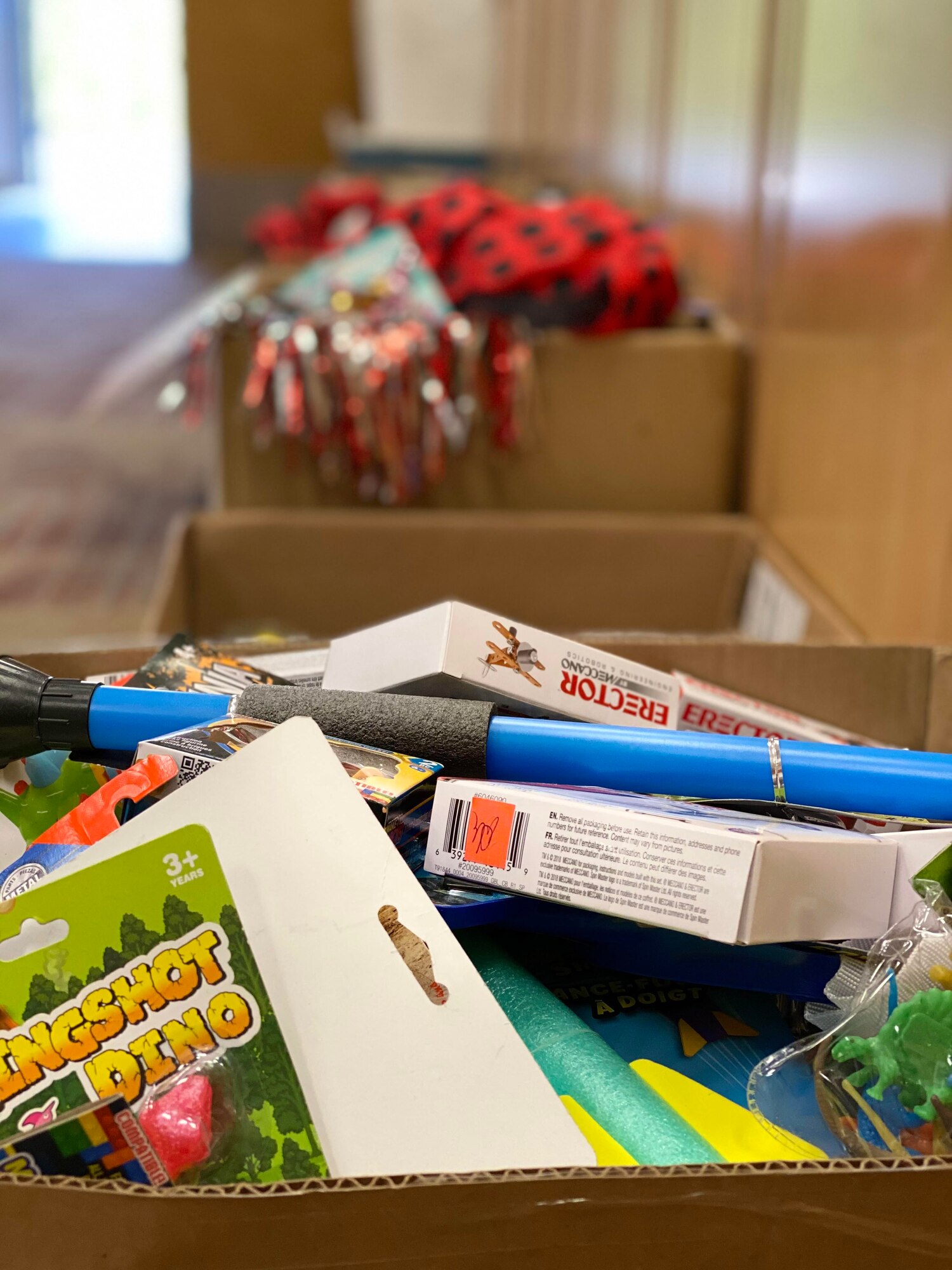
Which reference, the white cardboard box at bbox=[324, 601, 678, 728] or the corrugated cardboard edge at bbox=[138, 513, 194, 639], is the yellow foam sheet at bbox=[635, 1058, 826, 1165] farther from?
the corrugated cardboard edge at bbox=[138, 513, 194, 639]

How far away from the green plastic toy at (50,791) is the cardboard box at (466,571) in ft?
2.98

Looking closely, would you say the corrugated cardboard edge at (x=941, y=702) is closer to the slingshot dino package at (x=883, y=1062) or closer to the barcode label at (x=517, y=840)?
the slingshot dino package at (x=883, y=1062)

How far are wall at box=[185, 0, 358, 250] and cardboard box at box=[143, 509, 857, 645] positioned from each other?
21.9 ft

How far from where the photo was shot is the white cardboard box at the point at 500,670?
66 cm

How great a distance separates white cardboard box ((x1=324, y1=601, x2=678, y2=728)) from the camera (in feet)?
2.16

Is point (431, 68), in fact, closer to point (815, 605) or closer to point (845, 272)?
point (845, 272)

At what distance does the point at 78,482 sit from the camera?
3.43m

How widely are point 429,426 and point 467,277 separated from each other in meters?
0.40

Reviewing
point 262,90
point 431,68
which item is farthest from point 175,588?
point 262,90

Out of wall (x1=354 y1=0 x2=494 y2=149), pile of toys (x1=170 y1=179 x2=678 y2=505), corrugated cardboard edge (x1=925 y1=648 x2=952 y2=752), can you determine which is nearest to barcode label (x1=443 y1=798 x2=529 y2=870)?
corrugated cardboard edge (x1=925 y1=648 x2=952 y2=752)

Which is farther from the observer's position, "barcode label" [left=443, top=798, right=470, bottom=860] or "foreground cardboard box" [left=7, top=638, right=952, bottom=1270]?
"barcode label" [left=443, top=798, right=470, bottom=860]

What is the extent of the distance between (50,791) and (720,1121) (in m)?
0.40

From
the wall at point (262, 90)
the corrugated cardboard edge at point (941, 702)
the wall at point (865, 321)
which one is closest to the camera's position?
the corrugated cardboard edge at point (941, 702)

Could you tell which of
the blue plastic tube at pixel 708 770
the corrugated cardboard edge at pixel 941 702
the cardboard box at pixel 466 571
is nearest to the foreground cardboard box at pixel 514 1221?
the blue plastic tube at pixel 708 770
